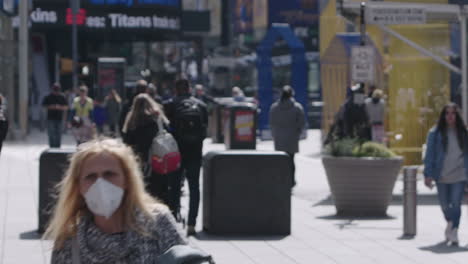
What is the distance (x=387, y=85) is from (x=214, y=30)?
141 ft

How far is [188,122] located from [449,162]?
272cm

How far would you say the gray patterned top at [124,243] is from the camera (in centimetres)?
388

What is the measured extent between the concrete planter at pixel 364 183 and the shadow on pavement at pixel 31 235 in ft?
13.0

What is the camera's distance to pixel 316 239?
12.0 metres

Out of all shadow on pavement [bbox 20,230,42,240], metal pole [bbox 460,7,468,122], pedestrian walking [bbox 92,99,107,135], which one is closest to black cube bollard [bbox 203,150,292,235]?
shadow on pavement [bbox 20,230,42,240]

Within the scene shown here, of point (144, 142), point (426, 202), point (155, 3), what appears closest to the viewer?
point (144, 142)

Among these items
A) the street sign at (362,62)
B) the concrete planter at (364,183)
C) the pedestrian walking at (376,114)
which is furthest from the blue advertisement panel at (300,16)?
the concrete planter at (364,183)

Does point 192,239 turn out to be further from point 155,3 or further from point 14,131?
point 155,3

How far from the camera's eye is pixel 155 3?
47.0 m

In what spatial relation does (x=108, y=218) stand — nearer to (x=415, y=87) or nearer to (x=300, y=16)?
(x=415, y=87)

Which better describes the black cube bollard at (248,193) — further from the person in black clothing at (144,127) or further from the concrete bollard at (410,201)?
the concrete bollard at (410,201)

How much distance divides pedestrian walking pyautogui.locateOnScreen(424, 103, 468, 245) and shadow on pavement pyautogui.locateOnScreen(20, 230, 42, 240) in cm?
400

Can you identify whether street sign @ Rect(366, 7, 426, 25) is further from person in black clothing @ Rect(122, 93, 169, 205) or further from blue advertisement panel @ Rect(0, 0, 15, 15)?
person in black clothing @ Rect(122, 93, 169, 205)

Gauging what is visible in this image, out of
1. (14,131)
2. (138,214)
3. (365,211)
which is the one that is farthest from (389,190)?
(14,131)
